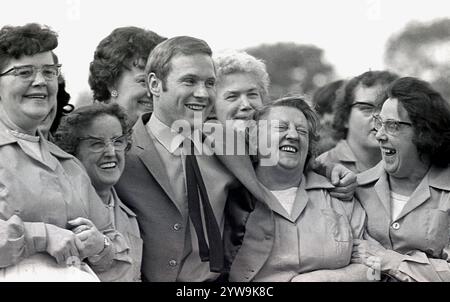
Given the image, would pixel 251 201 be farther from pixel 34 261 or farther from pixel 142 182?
pixel 34 261

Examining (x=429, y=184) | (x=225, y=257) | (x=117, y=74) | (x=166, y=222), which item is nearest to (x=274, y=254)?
(x=225, y=257)

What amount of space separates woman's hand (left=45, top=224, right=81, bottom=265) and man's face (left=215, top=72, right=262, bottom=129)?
1.47 meters

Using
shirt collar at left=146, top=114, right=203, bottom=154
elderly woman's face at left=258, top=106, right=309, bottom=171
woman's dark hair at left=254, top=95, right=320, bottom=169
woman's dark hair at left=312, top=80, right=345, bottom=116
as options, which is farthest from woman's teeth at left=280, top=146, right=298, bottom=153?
woman's dark hair at left=312, top=80, right=345, bottom=116

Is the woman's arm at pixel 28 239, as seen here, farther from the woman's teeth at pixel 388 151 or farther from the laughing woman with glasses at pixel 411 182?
the woman's teeth at pixel 388 151

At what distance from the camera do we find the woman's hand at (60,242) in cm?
405

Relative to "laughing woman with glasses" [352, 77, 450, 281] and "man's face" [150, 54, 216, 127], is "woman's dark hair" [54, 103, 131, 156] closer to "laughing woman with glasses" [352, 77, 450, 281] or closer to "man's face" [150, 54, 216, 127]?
"man's face" [150, 54, 216, 127]

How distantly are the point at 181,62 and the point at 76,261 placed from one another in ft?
3.71

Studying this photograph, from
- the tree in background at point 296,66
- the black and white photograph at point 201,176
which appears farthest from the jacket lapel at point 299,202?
the tree in background at point 296,66

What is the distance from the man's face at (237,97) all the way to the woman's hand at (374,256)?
36.6 inches

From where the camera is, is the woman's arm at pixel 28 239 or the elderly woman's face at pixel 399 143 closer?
the woman's arm at pixel 28 239

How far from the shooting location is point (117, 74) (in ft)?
17.3

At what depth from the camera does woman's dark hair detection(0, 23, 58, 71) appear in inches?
167

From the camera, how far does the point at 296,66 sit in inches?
382

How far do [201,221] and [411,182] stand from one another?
1.10 metres
